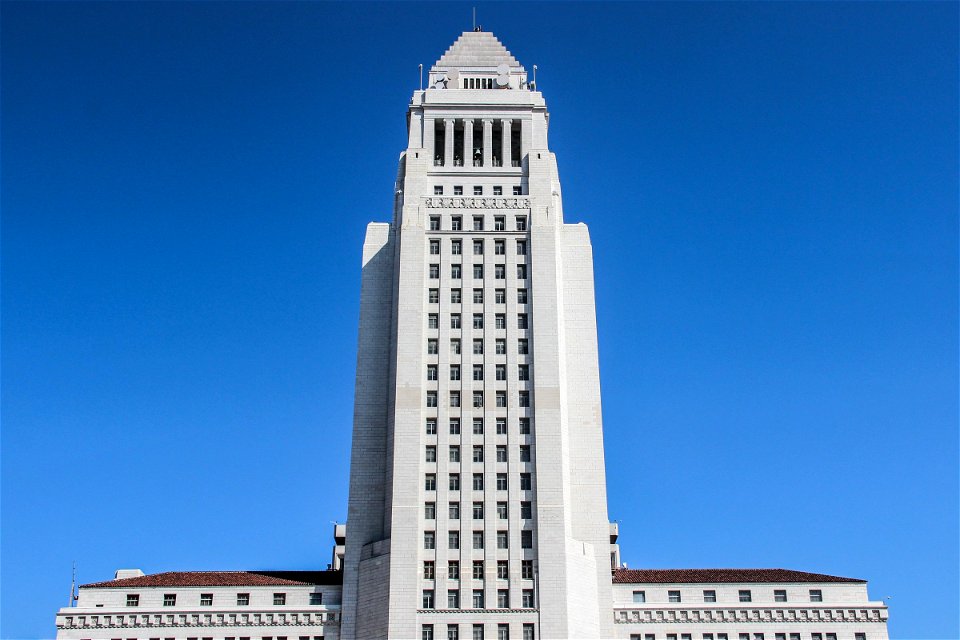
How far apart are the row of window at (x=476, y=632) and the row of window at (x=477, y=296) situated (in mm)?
21673

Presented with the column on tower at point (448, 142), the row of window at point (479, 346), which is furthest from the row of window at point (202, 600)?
the column on tower at point (448, 142)

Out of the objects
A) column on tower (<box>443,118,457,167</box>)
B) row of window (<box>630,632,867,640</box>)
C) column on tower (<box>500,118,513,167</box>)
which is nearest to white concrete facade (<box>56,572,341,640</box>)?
row of window (<box>630,632,867,640</box>)

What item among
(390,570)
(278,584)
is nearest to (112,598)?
(278,584)

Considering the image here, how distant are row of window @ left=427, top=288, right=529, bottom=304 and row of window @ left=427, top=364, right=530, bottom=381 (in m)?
4.81

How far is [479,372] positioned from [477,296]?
5695 mm

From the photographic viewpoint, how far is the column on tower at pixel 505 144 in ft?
279

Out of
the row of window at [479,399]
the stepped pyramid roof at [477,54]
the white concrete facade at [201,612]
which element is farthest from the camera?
the stepped pyramid roof at [477,54]

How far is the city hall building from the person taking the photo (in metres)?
67.1

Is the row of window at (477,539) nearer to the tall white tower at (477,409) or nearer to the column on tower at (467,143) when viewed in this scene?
the tall white tower at (477,409)

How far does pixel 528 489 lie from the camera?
229 ft

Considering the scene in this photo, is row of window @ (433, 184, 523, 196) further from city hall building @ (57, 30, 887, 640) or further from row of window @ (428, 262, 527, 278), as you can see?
row of window @ (428, 262, 527, 278)

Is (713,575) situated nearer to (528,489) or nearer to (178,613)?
(528,489)

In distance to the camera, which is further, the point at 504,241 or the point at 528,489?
the point at 504,241

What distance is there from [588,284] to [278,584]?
29.4 m
